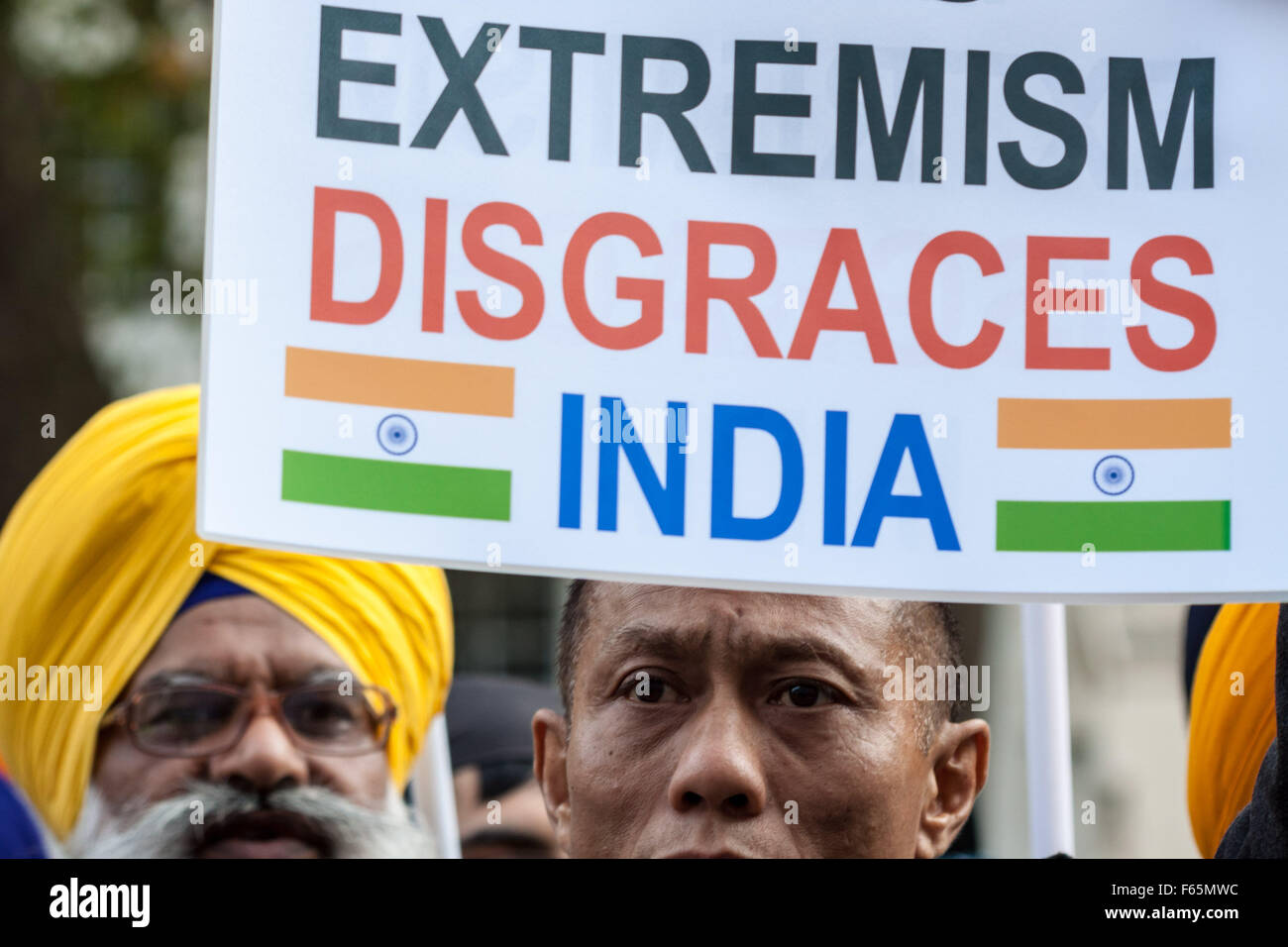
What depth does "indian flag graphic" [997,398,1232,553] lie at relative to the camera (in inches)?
112

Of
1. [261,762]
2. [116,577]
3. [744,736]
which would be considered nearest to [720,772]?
[744,736]

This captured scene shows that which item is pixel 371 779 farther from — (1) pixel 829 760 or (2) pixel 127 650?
(1) pixel 829 760

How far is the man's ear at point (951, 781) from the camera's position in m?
2.98

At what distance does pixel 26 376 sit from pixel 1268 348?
6.04m

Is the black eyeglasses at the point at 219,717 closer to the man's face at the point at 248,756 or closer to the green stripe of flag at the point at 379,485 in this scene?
the man's face at the point at 248,756

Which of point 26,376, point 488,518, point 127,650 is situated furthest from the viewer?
point 26,376

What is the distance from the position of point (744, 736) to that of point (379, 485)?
71cm

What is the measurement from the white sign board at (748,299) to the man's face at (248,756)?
28.1 inches

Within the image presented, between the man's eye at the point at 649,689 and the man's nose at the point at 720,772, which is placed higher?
the man's eye at the point at 649,689

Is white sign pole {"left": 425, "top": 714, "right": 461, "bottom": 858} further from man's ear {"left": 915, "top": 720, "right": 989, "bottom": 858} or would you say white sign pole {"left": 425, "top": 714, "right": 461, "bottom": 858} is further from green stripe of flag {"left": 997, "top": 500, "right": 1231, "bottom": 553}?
green stripe of flag {"left": 997, "top": 500, "right": 1231, "bottom": 553}

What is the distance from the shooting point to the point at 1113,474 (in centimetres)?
285

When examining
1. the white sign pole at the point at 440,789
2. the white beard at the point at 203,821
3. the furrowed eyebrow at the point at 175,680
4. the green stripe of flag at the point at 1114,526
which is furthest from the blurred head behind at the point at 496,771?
the green stripe of flag at the point at 1114,526

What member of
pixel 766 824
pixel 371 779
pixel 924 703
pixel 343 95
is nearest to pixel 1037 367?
pixel 924 703

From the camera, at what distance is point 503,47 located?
2.87m
